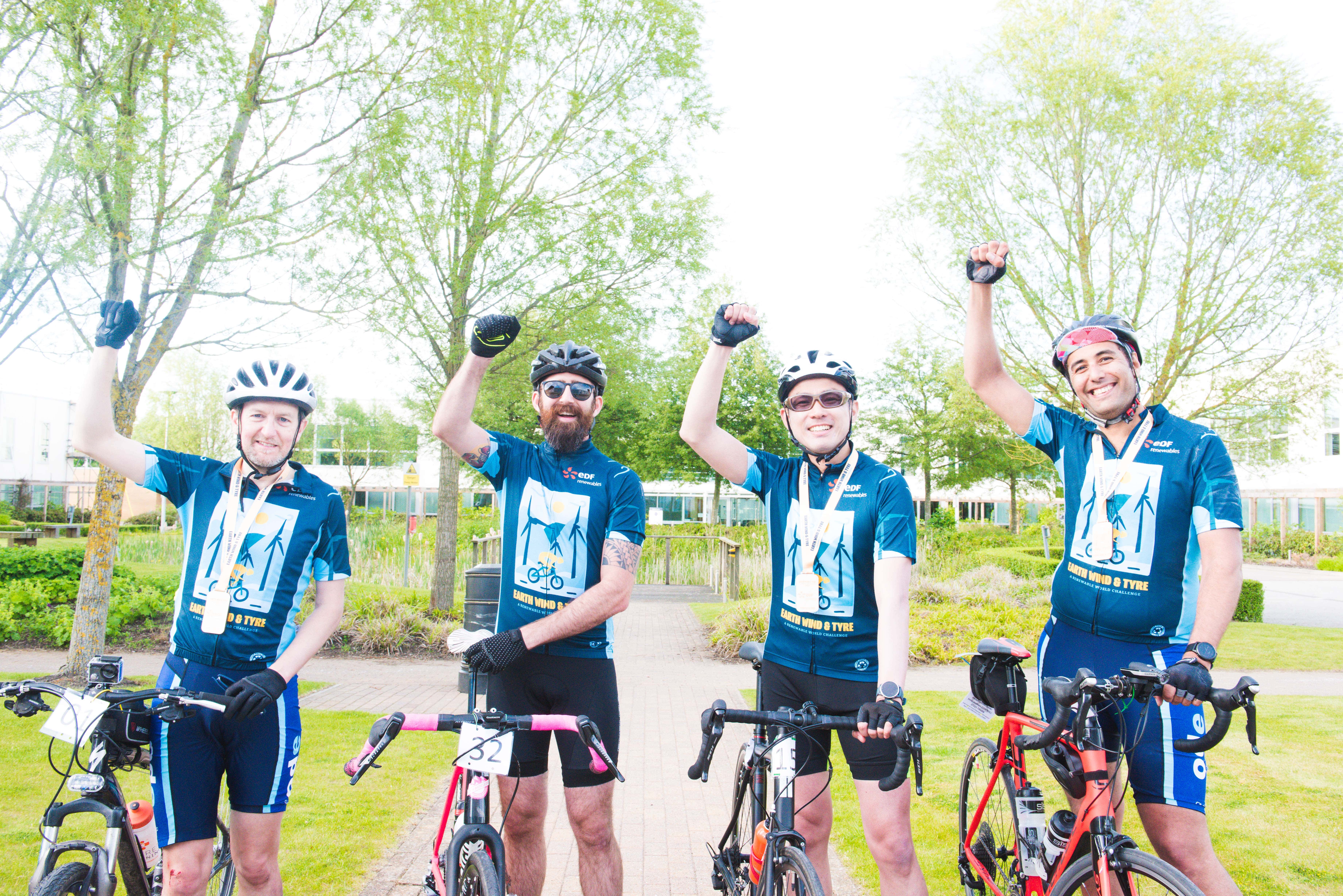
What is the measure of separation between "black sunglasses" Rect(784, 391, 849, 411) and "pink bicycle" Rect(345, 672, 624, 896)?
1.39 m

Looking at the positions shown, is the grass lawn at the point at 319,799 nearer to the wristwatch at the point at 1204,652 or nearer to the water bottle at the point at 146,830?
the water bottle at the point at 146,830

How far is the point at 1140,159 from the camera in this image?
13.4 m

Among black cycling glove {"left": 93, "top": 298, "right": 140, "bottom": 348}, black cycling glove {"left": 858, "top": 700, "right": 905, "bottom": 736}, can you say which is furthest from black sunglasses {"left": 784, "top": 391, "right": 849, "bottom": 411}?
black cycling glove {"left": 93, "top": 298, "right": 140, "bottom": 348}

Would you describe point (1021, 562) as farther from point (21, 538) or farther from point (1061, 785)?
point (21, 538)

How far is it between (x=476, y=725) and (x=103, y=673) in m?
1.24

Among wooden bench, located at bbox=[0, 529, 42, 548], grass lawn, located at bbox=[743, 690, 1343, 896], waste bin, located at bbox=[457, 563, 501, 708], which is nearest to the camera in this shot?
grass lawn, located at bbox=[743, 690, 1343, 896]

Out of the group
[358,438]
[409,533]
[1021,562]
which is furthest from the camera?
[358,438]

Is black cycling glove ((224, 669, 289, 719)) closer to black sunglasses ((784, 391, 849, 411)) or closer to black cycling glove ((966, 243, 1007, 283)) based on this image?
black sunglasses ((784, 391, 849, 411))

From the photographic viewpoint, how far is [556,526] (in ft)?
10.5

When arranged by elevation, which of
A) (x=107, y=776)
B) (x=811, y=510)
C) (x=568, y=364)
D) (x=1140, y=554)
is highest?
(x=568, y=364)

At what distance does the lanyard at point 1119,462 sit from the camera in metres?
2.97

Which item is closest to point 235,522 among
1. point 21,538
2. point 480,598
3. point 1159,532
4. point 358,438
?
point 1159,532

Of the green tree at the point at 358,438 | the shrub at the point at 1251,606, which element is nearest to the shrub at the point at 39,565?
the shrub at the point at 1251,606

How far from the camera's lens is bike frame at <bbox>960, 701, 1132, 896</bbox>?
2.53m
